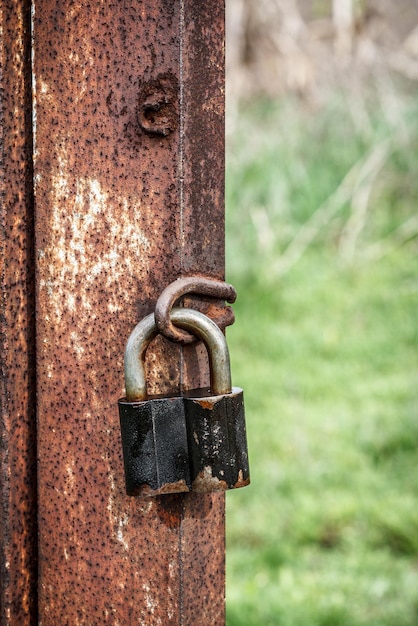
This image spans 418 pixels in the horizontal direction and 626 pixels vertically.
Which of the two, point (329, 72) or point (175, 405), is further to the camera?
point (329, 72)

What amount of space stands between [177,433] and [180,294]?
134 millimetres

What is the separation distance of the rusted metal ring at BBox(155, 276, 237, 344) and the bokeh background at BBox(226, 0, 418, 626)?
1.78 meters

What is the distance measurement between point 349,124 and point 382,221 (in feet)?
2.61

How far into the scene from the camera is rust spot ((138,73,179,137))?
2.33 feet

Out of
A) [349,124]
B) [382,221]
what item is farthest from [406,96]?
[382,221]

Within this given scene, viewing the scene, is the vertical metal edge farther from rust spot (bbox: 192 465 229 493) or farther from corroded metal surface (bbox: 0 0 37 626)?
corroded metal surface (bbox: 0 0 37 626)

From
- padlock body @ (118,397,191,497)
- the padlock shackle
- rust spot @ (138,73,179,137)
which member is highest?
rust spot @ (138,73,179,137)

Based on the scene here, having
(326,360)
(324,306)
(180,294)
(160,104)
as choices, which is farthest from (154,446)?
(324,306)

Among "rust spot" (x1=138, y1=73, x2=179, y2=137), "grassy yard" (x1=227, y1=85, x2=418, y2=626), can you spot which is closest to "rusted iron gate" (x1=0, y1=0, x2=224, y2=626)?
"rust spot" (x1=138, y1=73, x2=179, y2=137)

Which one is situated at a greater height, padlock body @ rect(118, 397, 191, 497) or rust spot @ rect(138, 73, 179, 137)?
rust spot @ rect(138, 73, 179, 137)

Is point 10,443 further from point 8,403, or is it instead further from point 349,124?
point 349,124

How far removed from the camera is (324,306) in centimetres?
429

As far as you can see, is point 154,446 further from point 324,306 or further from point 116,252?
point 324,306

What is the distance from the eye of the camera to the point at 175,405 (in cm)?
71
